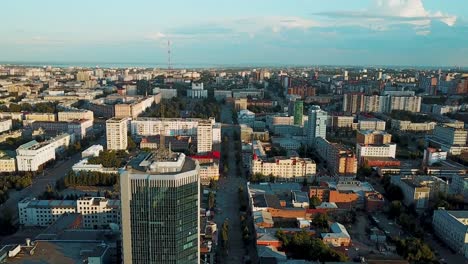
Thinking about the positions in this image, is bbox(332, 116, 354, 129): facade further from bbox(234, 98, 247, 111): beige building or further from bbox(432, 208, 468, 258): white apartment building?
bbox(432, 208, 468, 258): white apartment building

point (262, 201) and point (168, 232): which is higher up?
point (168, 232)

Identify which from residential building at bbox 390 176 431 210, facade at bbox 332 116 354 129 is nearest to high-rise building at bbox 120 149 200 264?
residential building at bbox 390 176 431 210

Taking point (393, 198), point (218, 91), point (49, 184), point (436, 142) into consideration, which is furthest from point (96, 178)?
point (218, 91)

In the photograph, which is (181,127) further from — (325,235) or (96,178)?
(325,235)

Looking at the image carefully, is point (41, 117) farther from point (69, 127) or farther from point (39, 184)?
point (39, 184)

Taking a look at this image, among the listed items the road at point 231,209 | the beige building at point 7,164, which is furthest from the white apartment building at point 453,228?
the beige building at point 7,164

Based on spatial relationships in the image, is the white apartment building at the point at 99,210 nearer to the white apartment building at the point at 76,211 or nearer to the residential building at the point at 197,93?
the white apartment building at the point at 76,211
